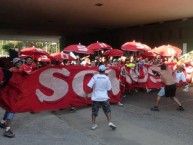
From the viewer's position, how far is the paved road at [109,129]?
643 centimetres

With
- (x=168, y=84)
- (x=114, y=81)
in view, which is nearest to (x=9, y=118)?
(x=114, y=81)

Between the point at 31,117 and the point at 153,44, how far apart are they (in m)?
19.2

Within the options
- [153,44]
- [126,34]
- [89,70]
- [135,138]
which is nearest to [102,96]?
[135,138]

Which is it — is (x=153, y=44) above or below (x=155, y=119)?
above

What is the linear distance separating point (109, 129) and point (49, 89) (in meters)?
2.38

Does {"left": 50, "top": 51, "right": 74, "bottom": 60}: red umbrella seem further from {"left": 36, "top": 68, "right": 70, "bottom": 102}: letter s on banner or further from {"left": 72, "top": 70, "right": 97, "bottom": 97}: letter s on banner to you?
{"left": 36, "top": 68, "right": 70, "bottom": 102}: letter s on banner

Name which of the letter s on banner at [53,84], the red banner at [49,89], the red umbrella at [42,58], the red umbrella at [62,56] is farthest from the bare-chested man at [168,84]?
the red umbrella at [42,58]

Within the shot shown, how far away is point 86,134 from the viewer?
692 cm

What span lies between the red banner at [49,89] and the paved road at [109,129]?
361 millimetres

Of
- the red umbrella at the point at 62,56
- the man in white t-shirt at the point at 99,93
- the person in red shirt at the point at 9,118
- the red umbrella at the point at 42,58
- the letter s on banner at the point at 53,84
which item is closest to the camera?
the person in red shirt at the point at 9,118

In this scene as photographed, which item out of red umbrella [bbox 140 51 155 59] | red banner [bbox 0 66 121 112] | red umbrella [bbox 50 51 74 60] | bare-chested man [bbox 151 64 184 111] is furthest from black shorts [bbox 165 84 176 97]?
red umbrella [bbox 140 51 155 59]

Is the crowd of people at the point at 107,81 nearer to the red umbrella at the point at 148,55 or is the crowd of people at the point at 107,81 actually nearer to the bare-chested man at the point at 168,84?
the bare-chested man at the point at 168,84

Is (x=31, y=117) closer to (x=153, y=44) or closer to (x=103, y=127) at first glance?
(x=103, y=127)

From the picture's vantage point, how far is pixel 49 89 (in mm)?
8812
